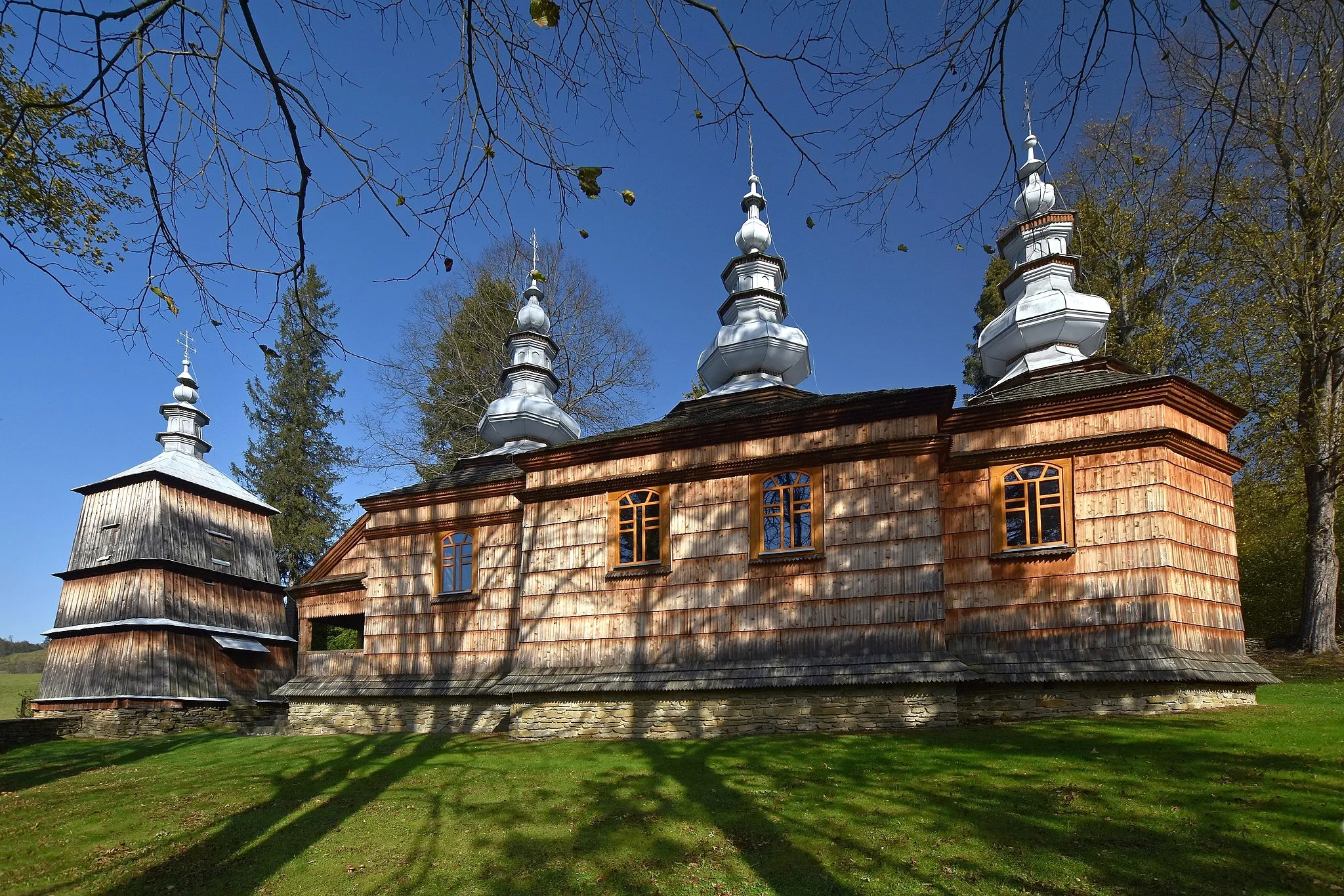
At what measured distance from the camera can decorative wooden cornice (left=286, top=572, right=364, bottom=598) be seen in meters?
19.3

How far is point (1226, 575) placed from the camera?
13.3 m

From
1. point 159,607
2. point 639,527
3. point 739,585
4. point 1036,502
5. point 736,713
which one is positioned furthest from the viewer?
point 159,607

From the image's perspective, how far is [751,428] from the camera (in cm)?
1384

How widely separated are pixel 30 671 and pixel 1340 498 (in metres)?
72.9

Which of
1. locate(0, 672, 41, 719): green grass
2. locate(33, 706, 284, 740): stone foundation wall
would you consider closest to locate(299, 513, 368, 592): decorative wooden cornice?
locate(33, 706, 284, 740): stone foundation wall

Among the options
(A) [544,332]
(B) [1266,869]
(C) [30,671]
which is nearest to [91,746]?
(A) [544,332]

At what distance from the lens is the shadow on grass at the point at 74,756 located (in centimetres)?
1385

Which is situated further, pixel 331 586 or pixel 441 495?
pixel 331 586

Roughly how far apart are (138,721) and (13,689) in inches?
1035

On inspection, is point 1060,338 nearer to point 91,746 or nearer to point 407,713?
point 407,713

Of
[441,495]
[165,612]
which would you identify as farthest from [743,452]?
[165,612]

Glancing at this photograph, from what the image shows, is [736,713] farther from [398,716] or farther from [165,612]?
[165,612]

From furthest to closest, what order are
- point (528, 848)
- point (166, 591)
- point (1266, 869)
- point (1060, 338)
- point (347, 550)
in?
1. point (166, 591)
2. point (347, 550)
3. point (1060, 338)
4. point (528, 848)
5. point (1266, 869)

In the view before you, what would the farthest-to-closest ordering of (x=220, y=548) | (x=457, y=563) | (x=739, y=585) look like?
1. (x=220, y=548)
2. (x=457, y=563)
3. (x=739, y=585)
